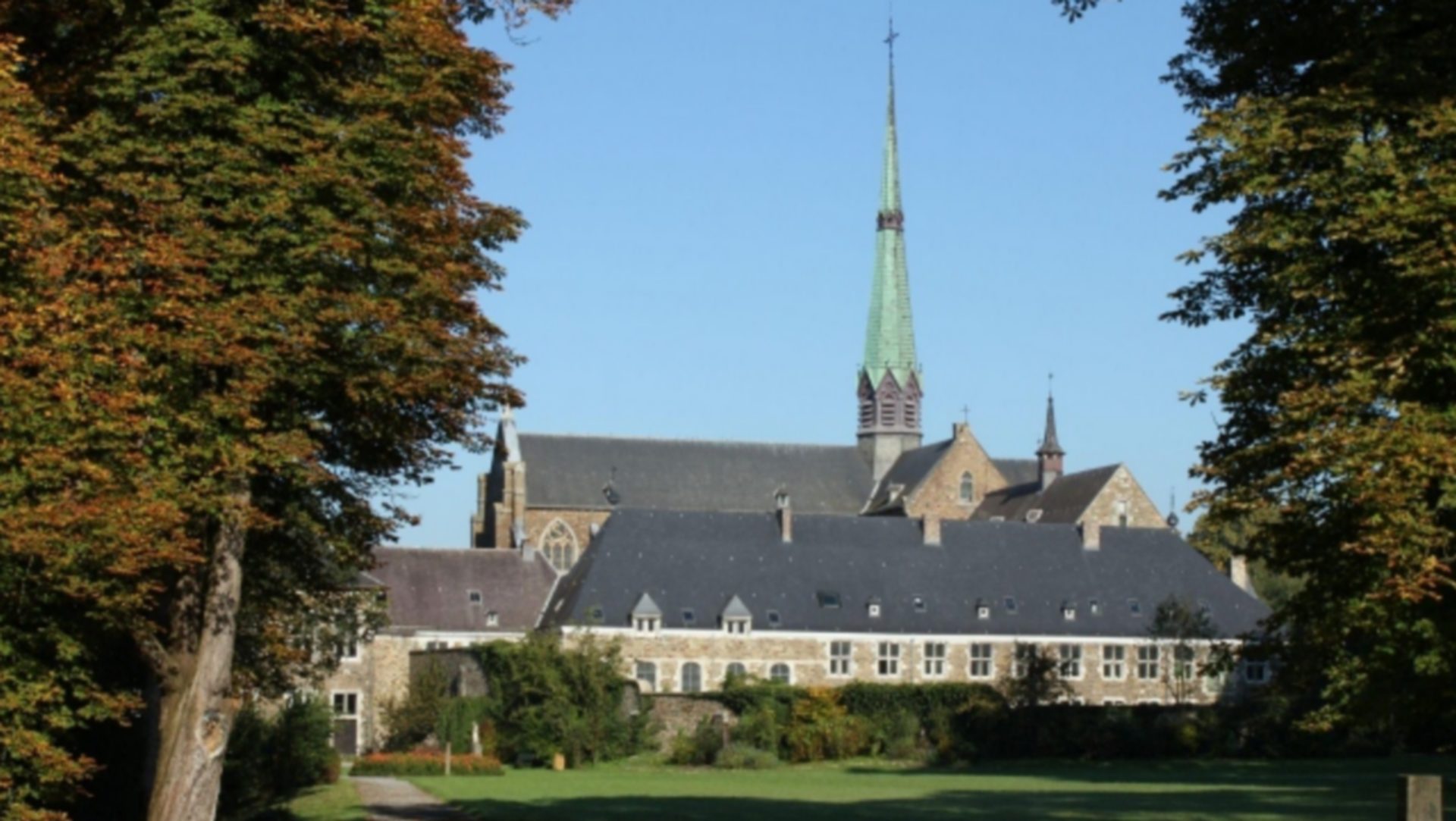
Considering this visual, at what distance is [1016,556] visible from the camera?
7538cm

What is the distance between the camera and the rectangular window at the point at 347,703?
69.6m

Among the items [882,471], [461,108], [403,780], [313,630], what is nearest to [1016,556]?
Answer: [882,471]

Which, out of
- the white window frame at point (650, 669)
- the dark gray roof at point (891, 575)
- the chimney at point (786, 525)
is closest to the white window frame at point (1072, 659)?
the dark gray roof at point (891, 575)

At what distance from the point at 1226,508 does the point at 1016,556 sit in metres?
57.5

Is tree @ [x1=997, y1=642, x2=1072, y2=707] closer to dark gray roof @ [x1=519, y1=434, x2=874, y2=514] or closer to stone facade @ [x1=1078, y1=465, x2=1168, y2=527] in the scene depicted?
stone facade @ [x1=1078, y1=465, x2=1168, y2=527]

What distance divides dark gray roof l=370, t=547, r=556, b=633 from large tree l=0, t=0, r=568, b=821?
52.5m

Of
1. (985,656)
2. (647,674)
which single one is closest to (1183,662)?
(985,656)

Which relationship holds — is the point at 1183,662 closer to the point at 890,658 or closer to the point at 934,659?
the point at 934,659

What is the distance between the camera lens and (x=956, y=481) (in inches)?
3706

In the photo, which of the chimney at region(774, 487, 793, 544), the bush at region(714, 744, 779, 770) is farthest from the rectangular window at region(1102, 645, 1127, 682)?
the bush at region(714, 744, 779, 770)

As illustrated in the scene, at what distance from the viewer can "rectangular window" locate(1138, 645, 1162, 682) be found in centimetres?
7356

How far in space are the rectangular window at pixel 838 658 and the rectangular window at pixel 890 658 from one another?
132cm

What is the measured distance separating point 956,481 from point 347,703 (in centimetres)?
3475

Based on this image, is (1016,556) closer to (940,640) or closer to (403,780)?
(940,640)
